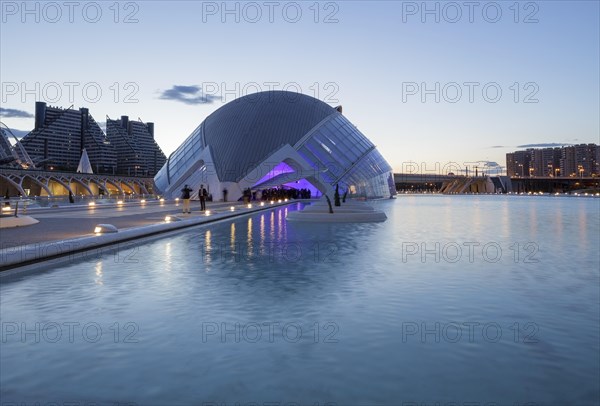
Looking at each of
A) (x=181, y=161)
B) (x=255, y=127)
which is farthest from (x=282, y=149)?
(x=181, y=161)

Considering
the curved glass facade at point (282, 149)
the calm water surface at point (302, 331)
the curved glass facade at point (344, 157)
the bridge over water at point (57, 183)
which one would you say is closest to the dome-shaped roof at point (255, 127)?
the curved glass facade at point (282, 149)

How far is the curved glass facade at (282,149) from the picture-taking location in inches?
2343

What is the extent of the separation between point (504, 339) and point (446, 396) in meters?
1.91

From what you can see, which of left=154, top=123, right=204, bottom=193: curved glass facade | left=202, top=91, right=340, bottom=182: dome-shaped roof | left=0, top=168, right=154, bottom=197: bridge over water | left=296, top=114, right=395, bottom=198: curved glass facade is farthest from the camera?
left=0, top=168, right=154, bottom=197: bridge over water

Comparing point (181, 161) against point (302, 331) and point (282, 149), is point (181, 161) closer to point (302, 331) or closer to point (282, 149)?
point (282, 149)

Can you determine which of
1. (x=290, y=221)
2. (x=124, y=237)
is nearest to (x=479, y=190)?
(x=290, y=221)

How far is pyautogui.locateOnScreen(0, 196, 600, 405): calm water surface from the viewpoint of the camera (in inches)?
167

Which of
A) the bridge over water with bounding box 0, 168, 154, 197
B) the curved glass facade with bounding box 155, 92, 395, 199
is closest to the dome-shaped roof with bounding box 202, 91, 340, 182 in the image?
the curved glass facade with bounding box 155, 92, 395, 199

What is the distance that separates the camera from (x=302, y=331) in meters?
5.96

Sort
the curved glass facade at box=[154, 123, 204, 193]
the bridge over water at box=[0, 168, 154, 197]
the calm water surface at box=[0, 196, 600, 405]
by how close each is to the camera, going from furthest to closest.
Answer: the bridge over water at box=[0, 168, 154, 197] → the curved glass facade at box=[154, 123, 204, 193] → the calm water surface at box=[0, 196, 600, 405]

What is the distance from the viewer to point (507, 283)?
9188 millimetres

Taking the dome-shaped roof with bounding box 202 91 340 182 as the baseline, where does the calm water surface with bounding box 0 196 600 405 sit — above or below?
below

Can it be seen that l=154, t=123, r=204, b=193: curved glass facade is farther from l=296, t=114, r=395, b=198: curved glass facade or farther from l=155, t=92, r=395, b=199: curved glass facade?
l=296, t=114, r=395, b=198: curved glass facade

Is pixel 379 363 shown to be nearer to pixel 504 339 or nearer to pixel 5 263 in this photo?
pixel 504 339
